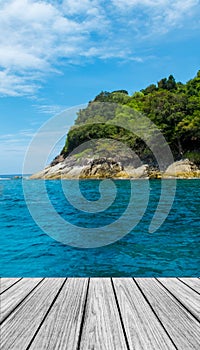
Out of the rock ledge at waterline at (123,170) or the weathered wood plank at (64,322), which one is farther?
the rock ledge at waterline at (123,170)

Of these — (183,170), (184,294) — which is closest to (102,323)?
(184,294)

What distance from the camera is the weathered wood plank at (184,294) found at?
7.52 feet

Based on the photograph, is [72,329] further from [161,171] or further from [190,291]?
[161,171]

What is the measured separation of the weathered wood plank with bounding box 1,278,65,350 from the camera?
181 cm

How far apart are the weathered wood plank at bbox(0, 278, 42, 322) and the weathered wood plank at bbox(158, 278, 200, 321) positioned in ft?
3.87

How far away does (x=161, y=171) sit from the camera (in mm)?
42844

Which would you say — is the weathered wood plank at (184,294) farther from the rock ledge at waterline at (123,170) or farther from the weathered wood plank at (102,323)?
the rock ledge at waterline at (123,170)

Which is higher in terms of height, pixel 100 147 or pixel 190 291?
pixel 100 147

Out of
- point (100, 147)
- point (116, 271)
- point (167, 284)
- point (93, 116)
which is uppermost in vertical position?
point (93, 116)

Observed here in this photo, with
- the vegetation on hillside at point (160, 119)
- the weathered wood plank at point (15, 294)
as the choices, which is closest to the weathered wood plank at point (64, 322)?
the weathered wood plank at point (15, 294)

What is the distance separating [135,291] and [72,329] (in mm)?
829

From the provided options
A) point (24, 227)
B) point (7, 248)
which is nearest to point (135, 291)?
point (7, 248)

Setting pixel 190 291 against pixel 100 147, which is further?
pixel 100 147

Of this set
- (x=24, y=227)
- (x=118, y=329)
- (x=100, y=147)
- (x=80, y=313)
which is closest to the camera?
(x=118, y=329)
